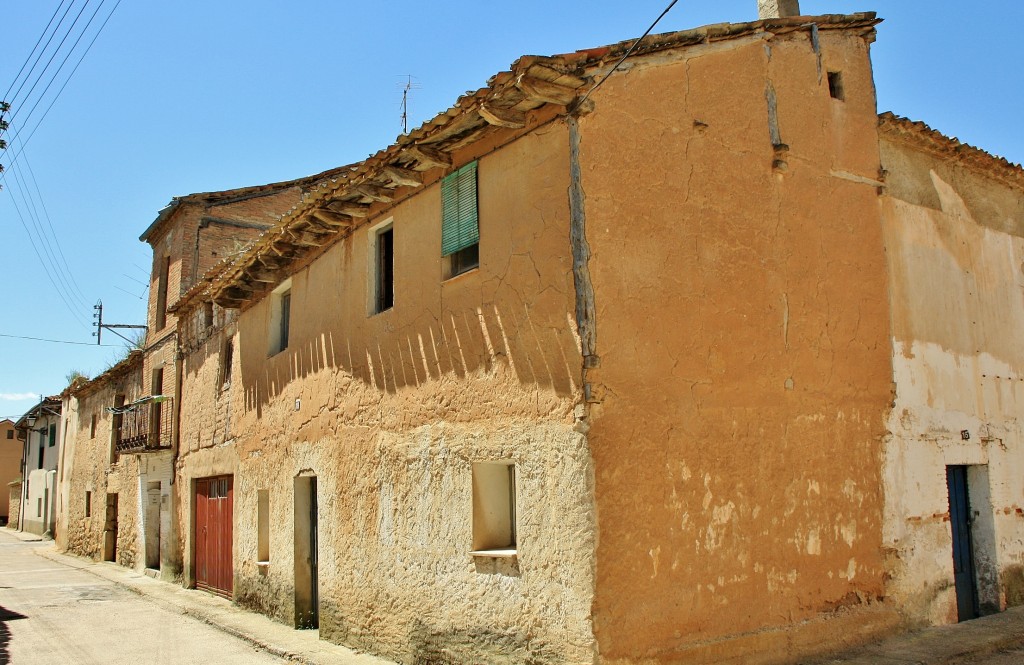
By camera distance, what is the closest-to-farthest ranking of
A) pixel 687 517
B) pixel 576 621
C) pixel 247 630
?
1. pixel 576 621
2. pixel 687 517
3. pixel 247 630

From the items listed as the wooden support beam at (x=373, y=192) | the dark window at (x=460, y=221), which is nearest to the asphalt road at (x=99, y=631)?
the dark window at (x=460, y=221)

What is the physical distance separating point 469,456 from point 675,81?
3.87 metres

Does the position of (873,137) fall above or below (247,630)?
above

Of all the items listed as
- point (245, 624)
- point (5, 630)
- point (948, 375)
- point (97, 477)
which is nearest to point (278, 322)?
point (245, 624)

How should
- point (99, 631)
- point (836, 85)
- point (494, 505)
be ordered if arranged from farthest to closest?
point (99, 631) < point (836, 85) < point (494, 505)

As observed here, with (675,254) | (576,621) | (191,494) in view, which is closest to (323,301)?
(675,254)

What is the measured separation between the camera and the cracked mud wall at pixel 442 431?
21.2 ft

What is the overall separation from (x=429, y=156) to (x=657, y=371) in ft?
10.0

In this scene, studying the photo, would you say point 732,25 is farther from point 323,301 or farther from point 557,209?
point 323,301

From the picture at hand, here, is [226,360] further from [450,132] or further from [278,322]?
[450,132]

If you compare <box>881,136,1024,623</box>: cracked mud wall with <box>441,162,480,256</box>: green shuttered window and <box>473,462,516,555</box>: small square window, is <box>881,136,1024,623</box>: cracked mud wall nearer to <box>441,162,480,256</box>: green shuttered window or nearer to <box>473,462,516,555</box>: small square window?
<box>473,462,516,555</box>: small square window

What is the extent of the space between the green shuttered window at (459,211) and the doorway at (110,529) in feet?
54.2

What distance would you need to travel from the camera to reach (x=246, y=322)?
12891 millimetres

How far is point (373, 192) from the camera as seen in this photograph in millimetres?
8695
